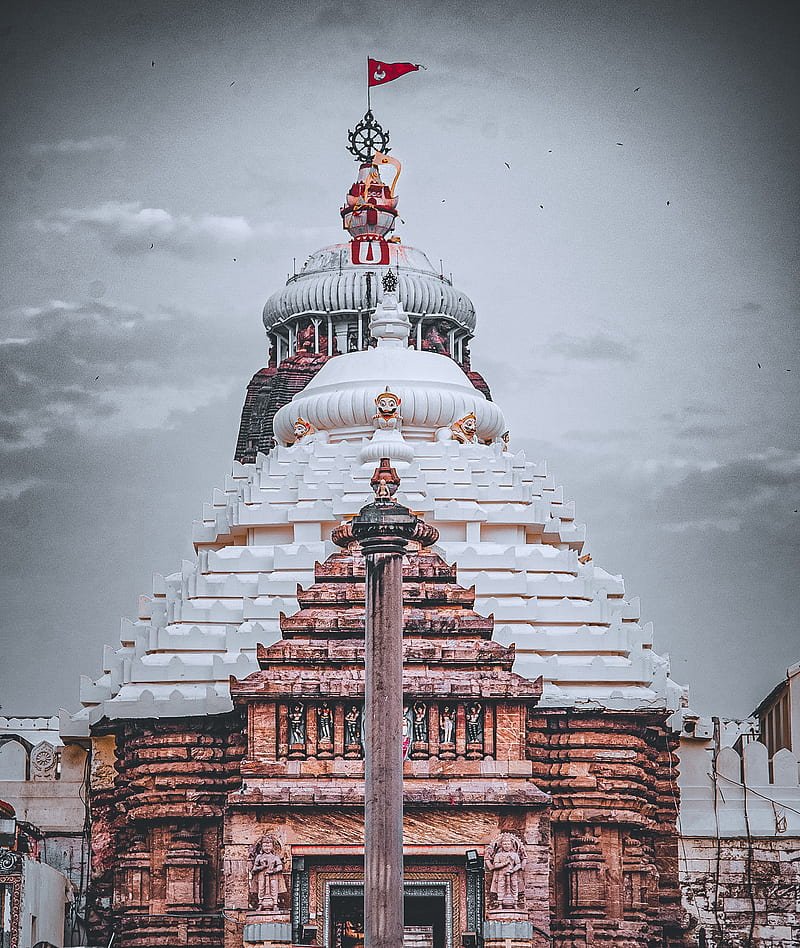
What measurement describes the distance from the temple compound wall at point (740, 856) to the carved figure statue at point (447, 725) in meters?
8.27

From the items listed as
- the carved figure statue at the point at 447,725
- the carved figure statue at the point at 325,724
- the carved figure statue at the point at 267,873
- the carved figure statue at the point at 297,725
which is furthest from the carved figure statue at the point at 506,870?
the carved figure statue at the point at 297,725

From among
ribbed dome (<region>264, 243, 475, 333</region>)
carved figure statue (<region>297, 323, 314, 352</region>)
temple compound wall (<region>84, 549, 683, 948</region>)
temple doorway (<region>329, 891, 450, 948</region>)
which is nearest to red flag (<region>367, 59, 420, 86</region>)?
ribbed dome (<region>264, 243, 475, 333</region>)

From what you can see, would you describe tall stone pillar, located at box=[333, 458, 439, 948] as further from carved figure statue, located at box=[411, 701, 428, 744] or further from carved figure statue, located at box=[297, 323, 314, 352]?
carved figure statue, located at box=[297, 323, 314, 352]

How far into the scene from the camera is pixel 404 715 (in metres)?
39.7

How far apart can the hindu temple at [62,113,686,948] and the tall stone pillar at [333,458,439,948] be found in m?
5.36

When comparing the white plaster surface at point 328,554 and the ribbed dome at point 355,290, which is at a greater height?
the ribbed dome at point 355,290

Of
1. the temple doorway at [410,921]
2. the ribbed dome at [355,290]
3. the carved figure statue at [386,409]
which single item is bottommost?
the temple doorway at [410,921]

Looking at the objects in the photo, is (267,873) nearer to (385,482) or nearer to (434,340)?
(385,482)

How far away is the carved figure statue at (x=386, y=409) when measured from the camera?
154 feet

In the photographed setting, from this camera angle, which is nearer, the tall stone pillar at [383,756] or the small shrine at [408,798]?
the tall stone pillar at [383,756]

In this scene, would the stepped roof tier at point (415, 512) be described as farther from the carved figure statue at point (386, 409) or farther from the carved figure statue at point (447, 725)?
the carved figure statue at point (447, 725)

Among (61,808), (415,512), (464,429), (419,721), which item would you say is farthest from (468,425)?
(419,721)

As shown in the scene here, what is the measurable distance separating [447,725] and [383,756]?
278 inches

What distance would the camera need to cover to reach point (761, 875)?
153 ft
